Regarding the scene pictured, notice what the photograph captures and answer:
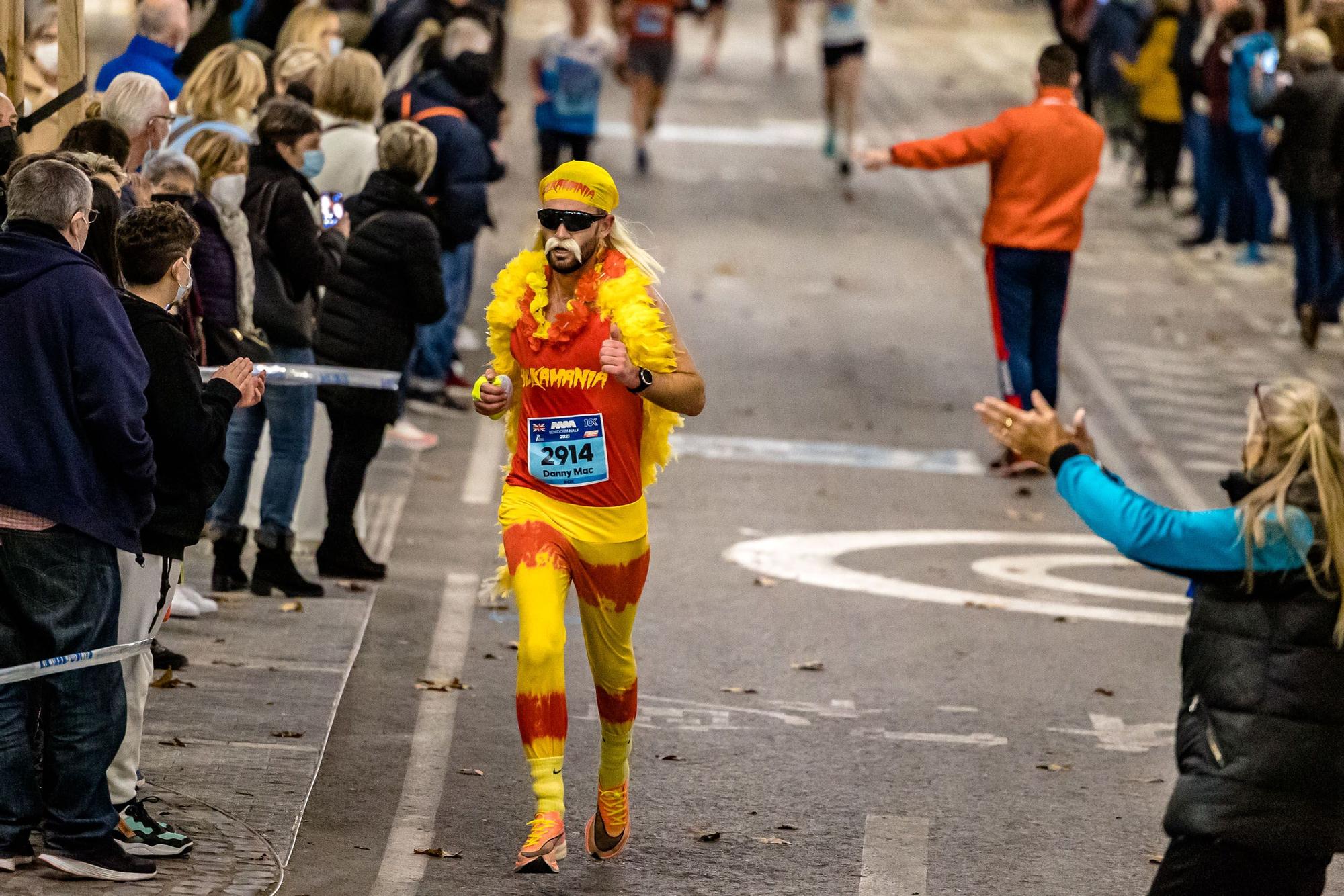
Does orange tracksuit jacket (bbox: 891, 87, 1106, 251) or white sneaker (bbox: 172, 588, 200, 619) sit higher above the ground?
orange tracksuit jacket (bbox: 891, 87, 1106, 251)

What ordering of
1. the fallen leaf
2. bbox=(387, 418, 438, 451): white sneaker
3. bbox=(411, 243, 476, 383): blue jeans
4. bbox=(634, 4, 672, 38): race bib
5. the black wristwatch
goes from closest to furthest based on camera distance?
the black wristwatch
the fallen leaf
bbox=(387, 418, 438, 451): white sneaker
bbox=(411, 243, 476, 383): blue jeans
bbox=(634, 4, 672, 38): race bib

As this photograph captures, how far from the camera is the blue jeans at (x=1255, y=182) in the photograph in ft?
64.8

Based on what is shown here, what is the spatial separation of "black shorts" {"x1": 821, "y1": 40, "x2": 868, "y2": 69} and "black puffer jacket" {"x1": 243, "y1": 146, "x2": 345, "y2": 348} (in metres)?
14.2

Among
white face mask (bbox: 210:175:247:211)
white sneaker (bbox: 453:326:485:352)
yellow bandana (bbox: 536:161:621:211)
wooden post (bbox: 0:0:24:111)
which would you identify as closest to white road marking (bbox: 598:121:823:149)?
white sneaker (bbox: 453:326:485:352)

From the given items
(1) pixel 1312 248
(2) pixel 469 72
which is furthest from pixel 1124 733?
(1) pixel 1312 248

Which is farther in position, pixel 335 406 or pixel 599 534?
pixel 335 406

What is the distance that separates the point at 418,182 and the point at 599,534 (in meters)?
3.57

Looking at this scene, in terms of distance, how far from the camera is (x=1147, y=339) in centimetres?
1747

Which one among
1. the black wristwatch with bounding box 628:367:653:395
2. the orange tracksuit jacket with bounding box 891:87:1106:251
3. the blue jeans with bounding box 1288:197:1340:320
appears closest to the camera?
the black wristwatch with bounding box 628:367:653:395

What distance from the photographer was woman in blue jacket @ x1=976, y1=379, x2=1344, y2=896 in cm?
524

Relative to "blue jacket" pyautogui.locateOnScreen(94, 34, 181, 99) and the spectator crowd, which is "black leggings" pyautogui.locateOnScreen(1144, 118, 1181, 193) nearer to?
the spectator crowd

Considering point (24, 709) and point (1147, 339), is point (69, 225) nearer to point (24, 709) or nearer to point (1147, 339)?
point (24, 709)

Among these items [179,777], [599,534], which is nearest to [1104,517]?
[599,534]

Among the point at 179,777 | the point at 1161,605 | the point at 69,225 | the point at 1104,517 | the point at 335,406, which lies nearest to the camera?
the point at 1104,517
